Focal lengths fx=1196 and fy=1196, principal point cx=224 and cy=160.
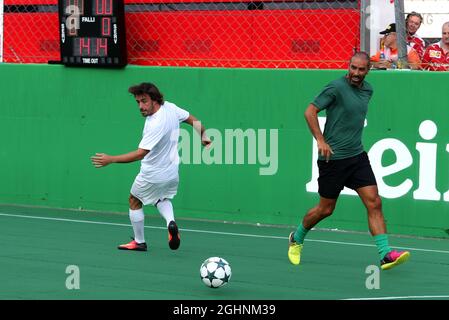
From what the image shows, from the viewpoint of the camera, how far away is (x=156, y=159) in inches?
494

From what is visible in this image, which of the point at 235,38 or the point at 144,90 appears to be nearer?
the point at 144,90

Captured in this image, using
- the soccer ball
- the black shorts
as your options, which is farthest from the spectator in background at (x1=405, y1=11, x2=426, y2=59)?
the soccer ball

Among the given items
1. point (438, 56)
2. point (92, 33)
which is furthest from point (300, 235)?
point (92, 33)

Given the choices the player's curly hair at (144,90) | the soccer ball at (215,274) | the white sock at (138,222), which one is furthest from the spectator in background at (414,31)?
the soccer ball at (215,274)

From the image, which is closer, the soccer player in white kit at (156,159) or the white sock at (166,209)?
the soccer player in white kit at (156,159)

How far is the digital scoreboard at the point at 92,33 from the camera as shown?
53.6ft

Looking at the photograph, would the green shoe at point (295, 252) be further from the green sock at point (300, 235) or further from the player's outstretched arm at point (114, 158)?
the player's outstretched arm at point (114, 158)

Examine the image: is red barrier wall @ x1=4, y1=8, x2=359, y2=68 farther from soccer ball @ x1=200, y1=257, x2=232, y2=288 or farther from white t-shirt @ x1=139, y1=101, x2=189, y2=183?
soccer ball @ x1=200, y1=257, x2=232, y2=288

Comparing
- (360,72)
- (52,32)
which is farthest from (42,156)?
(360,72)

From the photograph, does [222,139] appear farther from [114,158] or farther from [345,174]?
[345,174]

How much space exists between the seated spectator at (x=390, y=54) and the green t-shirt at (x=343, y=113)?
3213 millimetres

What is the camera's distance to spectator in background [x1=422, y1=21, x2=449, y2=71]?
1447 cm

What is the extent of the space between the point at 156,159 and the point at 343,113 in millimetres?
2211

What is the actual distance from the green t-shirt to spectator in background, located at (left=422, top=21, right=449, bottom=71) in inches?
125
